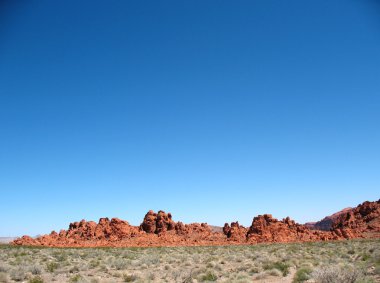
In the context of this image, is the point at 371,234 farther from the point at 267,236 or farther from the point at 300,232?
the point at 267,236

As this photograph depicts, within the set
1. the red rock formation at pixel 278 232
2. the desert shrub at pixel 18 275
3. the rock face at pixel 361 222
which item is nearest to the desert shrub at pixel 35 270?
the desert shrub at pixel 18 275

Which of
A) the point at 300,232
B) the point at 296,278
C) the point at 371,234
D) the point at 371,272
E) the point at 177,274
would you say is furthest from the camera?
the point at 300,232

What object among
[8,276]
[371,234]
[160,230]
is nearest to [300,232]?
[371,234]

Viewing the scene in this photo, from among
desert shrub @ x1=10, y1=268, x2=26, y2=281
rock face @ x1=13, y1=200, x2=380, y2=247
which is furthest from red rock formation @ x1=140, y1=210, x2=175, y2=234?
desert shrub @ x1=10, y1=268, x2=26, y2=281

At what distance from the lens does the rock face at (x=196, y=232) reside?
238 feet

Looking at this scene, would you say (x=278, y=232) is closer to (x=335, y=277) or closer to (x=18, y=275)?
(x=18, y=275)

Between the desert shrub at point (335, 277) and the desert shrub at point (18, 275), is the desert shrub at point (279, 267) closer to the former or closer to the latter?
the desert shrub at point (335, 277)

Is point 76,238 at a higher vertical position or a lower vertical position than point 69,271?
higher

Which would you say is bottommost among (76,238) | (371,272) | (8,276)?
(371,272)

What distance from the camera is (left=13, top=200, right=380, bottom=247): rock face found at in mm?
72625

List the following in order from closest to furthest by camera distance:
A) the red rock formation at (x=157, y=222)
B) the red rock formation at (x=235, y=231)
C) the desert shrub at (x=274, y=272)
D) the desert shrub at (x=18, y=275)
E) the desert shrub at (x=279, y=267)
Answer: the desert shrub at (x=18, y=275) < the desert shrub at (x=274, y=272) < the desert shrub at (x=279, y=267) < the red rock formation at (x=235, y=231) < the red rock formation at (x=157, y=222)

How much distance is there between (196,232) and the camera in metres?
82.7

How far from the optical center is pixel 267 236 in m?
73.6

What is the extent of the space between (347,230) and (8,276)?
2928 inches
